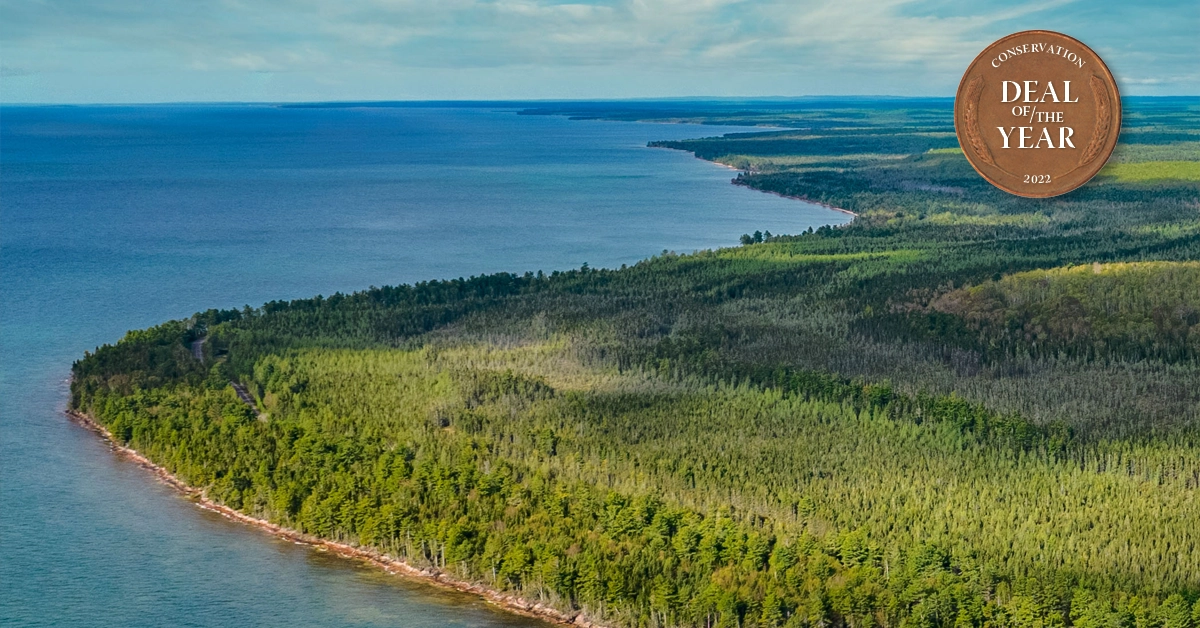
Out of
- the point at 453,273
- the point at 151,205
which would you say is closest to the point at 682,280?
the point at 453,273

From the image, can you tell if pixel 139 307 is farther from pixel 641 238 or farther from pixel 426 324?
pixel 641 238

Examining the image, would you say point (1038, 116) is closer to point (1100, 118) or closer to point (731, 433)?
point (1100, 118)

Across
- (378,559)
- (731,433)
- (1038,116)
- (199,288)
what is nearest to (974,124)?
(1038,116)

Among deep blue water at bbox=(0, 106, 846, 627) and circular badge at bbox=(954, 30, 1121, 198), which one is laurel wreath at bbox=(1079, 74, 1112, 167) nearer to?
circular badge at bbox=(954, 30, 1121, 198)

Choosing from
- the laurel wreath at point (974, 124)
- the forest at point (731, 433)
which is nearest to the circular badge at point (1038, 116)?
the laurel wreath at point (974, 124)

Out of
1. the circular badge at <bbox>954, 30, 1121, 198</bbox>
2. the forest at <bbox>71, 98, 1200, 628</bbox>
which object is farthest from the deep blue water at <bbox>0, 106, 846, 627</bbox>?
the circular badge at <bbox>954, 30, 1121, 198</bbox>

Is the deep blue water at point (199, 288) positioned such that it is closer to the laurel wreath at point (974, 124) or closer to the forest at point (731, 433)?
the forest at point (731, 433)
